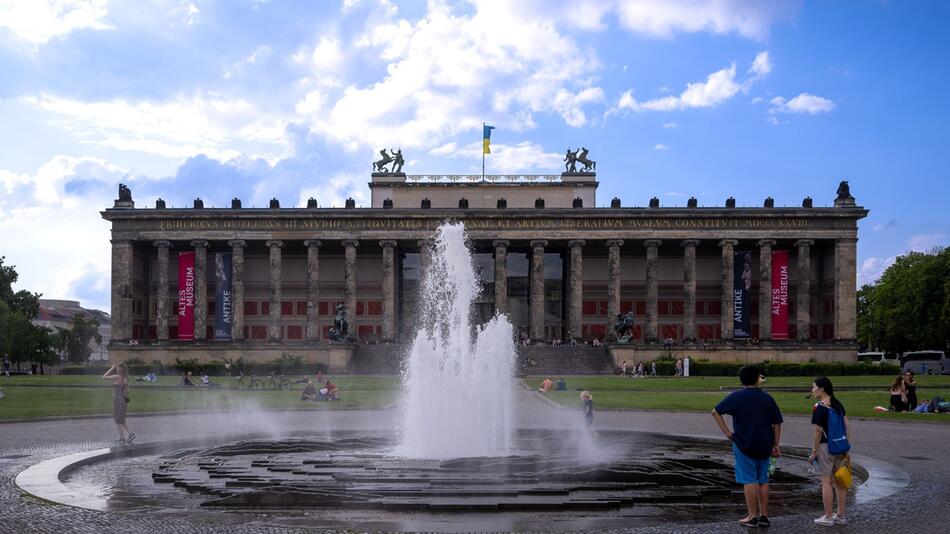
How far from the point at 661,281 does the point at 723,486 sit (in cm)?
7666

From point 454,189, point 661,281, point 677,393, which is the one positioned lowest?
point 677,393

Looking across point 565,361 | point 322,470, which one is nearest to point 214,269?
point 565,361

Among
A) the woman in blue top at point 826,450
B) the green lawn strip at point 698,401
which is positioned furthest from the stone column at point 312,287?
the woman in blue top at point 826,450

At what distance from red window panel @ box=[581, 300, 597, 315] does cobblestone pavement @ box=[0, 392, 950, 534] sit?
148ft

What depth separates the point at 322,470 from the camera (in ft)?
64.2

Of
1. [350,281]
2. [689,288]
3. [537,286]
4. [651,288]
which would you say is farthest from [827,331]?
[350,281]

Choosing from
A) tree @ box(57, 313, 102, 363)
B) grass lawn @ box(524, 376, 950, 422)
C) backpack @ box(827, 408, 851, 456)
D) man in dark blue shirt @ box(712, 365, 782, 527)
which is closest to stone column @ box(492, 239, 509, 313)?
grass lawn @ box(524, 376, 950, 422)

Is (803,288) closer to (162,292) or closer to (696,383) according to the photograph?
(696,383)

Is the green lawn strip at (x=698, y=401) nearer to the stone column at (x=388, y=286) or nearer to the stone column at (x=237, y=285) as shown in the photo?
the stone column at (x=388, y=286)

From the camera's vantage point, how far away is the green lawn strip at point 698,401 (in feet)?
121

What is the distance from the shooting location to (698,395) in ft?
159

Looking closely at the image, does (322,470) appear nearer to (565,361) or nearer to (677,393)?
(677,393)

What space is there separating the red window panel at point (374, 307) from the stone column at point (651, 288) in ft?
81.9

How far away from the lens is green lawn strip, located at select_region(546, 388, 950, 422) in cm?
3695
